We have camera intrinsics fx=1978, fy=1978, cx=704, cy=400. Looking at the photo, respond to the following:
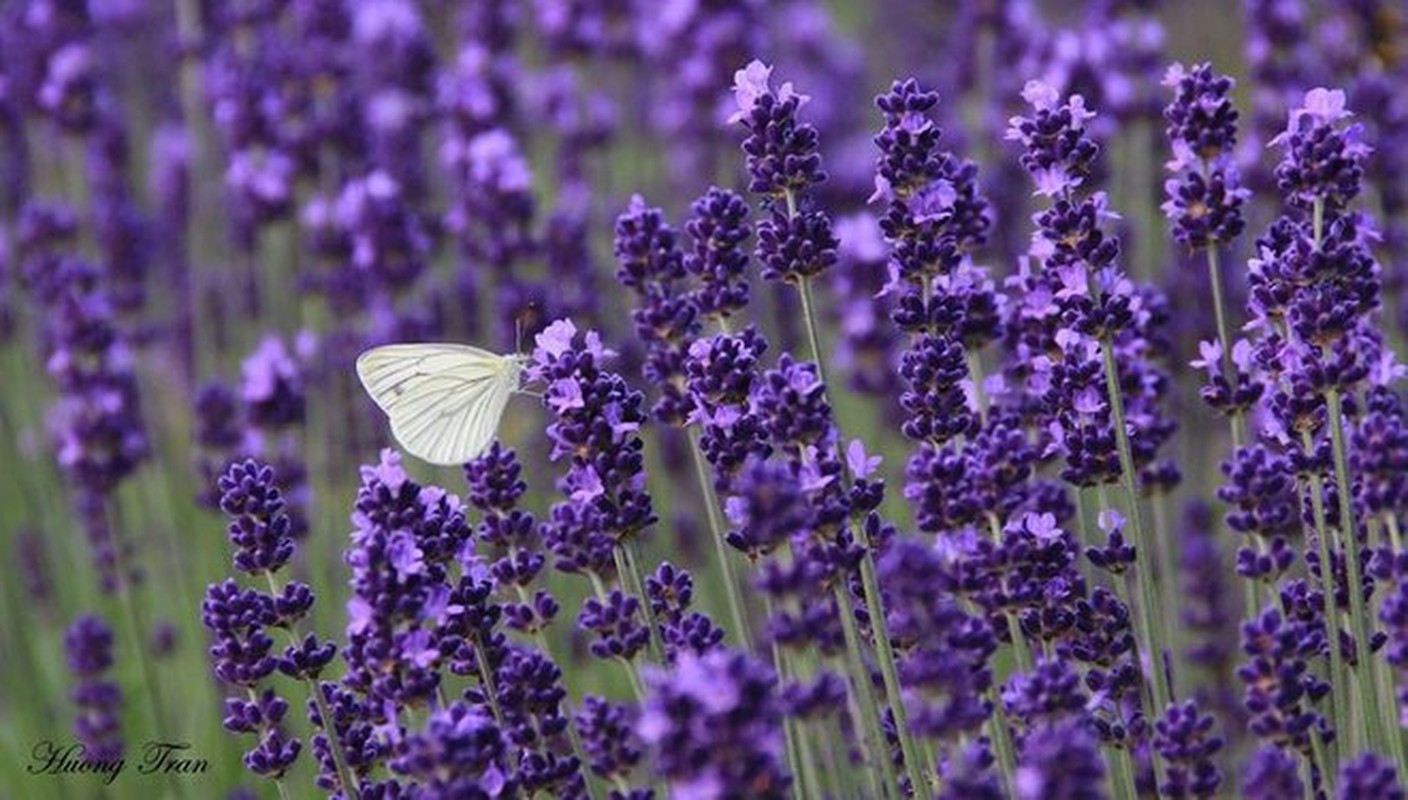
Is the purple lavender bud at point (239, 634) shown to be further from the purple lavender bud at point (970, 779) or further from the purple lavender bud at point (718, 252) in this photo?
the purple lavender bud at point (970, 779)

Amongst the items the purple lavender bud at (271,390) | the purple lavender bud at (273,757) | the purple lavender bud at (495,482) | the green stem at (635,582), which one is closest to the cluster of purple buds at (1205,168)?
the green stem at (635,582)

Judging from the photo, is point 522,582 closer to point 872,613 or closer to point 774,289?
point 872,613

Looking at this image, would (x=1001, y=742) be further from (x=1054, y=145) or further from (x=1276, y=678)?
(x=1054, y=145)

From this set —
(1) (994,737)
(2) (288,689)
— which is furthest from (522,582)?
(2) (288,689)

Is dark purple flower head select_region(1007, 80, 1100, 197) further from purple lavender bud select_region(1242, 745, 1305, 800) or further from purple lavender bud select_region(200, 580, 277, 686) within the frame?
purple lavender bud select_region(200, 580, 277, 686)

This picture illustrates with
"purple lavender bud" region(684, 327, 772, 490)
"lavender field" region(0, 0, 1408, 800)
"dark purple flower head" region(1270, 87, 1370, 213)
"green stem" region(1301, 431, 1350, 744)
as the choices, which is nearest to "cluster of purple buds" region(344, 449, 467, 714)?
"lavender field" region(0, 0, 1408, 800)

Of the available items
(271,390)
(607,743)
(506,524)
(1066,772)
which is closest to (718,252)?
(506,524)
